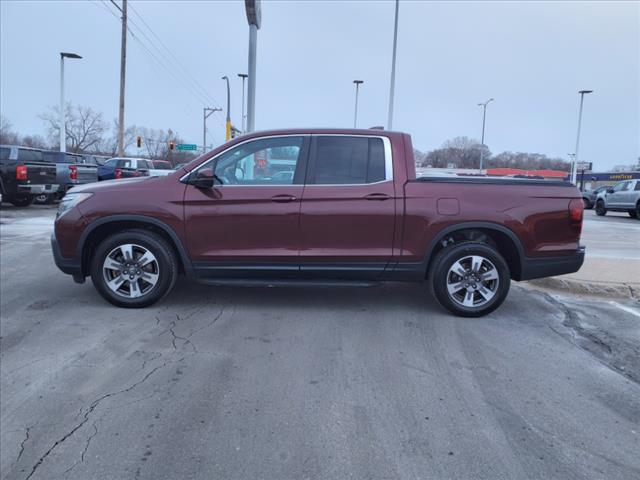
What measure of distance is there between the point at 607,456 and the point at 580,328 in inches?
102

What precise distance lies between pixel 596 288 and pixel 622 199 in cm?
2017

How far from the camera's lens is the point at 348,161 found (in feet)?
17.5

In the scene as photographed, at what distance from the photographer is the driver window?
17.4ft

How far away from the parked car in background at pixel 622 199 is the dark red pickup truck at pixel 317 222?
21.1 meters

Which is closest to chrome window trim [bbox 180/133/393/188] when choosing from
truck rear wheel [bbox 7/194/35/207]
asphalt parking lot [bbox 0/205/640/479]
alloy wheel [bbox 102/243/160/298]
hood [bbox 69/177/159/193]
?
hood [bbox 69/177/159/193]

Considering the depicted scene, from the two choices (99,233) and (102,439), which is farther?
(99,233)

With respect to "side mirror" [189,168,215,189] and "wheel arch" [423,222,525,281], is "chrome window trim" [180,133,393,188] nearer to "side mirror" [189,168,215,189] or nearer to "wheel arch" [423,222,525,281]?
"side mirror" [189,168,215,189]

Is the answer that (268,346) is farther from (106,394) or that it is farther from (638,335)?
(638,335)

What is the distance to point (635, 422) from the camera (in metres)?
3.31

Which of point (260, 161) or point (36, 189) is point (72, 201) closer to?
point (260, 161)

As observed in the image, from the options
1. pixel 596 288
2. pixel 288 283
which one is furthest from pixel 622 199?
pixel 288 283

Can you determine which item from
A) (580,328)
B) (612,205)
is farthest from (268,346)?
(612,205)

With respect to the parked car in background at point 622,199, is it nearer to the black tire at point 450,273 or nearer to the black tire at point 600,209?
the black tire at point 600,209

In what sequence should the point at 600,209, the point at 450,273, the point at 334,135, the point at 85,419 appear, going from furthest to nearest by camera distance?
the point at 600,209
the point at 334,135
the point at 450,273
the point at 85,419
